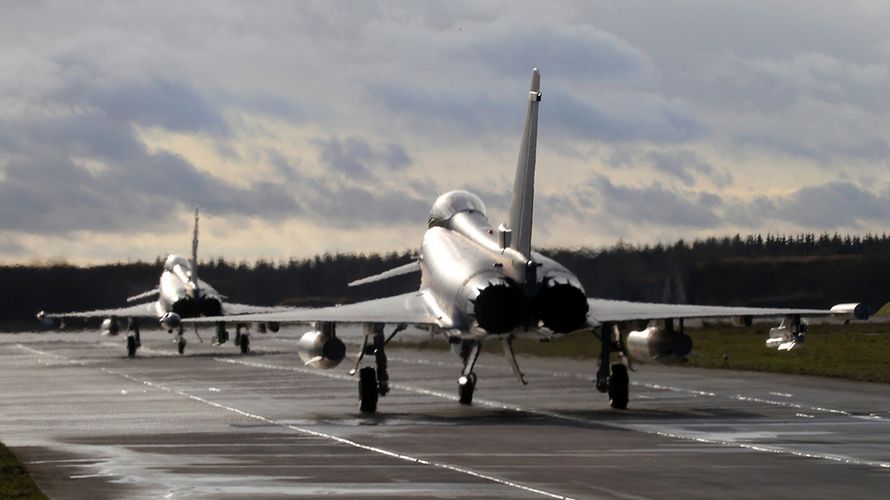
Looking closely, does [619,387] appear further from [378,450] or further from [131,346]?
[131,346]

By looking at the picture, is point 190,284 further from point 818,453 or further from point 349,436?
point 818,453

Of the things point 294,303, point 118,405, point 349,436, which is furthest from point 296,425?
point 294,303

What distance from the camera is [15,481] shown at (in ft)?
61.3

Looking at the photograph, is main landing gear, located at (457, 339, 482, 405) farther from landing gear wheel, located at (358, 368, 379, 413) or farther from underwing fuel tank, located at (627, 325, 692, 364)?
underwing fuel tank, located at (627, 325, 692, 364)

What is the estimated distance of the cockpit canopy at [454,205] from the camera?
35.1 metres

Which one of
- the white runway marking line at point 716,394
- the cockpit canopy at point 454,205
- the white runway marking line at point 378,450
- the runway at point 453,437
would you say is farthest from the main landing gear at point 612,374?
the white runway marking line at point 378,450

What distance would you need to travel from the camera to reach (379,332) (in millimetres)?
31234

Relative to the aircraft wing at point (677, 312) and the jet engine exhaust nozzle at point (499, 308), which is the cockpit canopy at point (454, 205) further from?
the jet engine exhaust nozzle at point (499, 308)

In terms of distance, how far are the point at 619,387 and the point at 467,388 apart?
3.55 meters

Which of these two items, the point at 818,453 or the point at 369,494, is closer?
the point at 369,494

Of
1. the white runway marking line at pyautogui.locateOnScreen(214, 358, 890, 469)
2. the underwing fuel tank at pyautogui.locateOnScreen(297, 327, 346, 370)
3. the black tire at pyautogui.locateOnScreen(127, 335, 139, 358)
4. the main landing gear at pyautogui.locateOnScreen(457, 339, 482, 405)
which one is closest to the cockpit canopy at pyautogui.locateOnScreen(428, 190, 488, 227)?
the main landing gear at pyautogui.locateOnScreen(457, 339, 482, 405)

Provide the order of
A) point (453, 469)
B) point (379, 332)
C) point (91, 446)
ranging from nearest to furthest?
point (453, 469) < point (91, 446) < point (379, 332)

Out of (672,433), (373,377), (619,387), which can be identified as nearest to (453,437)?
(672,433)

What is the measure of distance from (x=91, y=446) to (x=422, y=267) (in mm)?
12610
